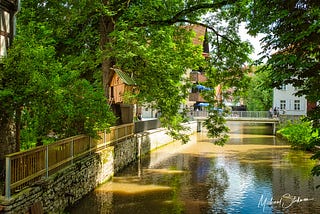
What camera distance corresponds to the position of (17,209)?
971 cm

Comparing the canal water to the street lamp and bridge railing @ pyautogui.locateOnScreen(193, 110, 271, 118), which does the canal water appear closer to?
the street lamp

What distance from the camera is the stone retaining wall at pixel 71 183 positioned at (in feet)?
33.4

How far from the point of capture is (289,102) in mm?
55750

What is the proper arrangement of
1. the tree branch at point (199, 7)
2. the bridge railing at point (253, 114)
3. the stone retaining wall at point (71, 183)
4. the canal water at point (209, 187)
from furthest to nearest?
the bridge railing at point (253, 114) < the tree branch at point (199, 7) < the canal water at point (209, 187) < the stone retaining wall at point (71, 183)

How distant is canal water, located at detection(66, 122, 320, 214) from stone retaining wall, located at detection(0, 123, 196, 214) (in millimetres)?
430

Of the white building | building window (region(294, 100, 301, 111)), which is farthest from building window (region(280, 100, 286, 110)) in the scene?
building window (region(294, 100, 301, 111))

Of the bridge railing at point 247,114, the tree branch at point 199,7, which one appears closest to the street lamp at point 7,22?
the tree branch at point 199,7

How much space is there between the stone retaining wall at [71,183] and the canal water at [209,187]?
1.41 feet

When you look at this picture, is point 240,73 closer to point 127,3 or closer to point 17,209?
point 127,3

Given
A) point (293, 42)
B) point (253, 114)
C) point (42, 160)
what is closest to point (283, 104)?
point (253, 114)

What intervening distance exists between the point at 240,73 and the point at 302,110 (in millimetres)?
37470

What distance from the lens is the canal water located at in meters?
14.4

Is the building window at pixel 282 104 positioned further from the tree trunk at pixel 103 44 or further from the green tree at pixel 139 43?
the tree trunk at pixel 103 44

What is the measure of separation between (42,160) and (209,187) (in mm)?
8652
